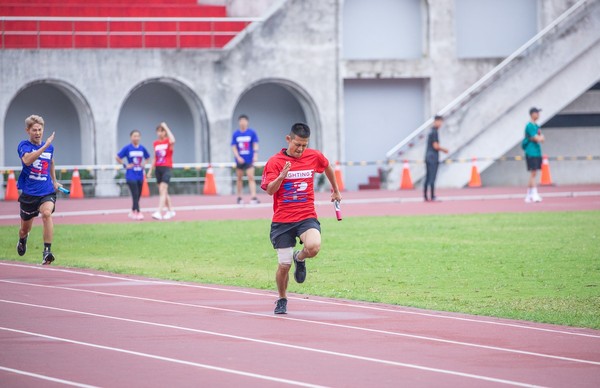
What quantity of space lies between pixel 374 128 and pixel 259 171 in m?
5.77

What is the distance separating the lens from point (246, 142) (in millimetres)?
31891

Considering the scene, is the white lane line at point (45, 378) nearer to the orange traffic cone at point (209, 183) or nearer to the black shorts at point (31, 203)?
Answer: the black shorts at point (31, 203)

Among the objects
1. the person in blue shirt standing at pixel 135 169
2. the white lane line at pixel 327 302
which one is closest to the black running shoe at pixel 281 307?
the white lane line at pixel 327 302

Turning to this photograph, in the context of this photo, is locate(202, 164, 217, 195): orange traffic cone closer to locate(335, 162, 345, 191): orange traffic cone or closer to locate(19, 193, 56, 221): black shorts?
locate(335, 162, 345, 191): orange traffic cone

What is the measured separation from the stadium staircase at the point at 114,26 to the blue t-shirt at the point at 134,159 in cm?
1323

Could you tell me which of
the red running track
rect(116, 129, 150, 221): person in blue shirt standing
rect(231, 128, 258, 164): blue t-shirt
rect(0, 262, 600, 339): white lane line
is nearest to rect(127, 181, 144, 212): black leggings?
rect(116, 129, 150, 221): person in blue shirt standing

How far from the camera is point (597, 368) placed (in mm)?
9953

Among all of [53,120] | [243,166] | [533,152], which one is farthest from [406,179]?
[53,120]

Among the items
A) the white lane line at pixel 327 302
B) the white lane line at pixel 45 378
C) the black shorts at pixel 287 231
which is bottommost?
the white lane line at pixel 45 378

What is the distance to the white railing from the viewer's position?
1582 inches

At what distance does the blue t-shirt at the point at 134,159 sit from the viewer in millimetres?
27609

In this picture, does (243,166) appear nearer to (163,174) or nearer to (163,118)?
(163,174)

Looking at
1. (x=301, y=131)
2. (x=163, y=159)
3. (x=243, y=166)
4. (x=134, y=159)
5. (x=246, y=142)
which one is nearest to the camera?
(x=301, y=131)

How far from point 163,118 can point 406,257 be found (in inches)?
1026
